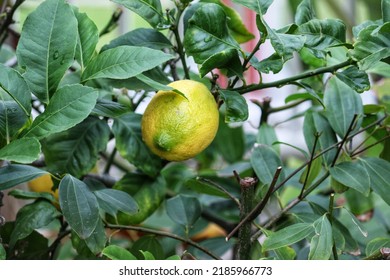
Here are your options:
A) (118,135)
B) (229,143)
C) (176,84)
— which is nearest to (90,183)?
(118,135)

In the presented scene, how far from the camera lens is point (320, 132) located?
0.66 metres

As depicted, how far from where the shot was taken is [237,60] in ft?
1.81

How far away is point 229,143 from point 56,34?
1.65 ft

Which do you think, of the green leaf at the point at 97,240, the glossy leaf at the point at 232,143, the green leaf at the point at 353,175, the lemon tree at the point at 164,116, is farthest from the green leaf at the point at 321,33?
the glossy leaf at the point at 232,143

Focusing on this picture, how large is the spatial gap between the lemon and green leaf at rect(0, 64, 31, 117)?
10 cm

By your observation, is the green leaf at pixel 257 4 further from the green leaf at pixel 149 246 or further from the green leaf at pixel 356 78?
the green leaf at pixel 149 246

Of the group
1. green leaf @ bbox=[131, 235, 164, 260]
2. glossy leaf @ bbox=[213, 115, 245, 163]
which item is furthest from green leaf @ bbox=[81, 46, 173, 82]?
glossy leaf @ bbox=[213, 115, 245, 163]

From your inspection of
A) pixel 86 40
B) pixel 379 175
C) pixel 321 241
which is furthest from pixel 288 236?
pixel 86 40

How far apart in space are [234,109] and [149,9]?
107 millimetres

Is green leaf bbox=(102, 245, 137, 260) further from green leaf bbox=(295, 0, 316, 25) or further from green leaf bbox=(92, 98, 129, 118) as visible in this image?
green leaf bbox=(295, 0, 316, 25)

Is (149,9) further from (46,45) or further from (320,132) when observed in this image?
(320,132)

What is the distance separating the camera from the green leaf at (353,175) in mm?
579
